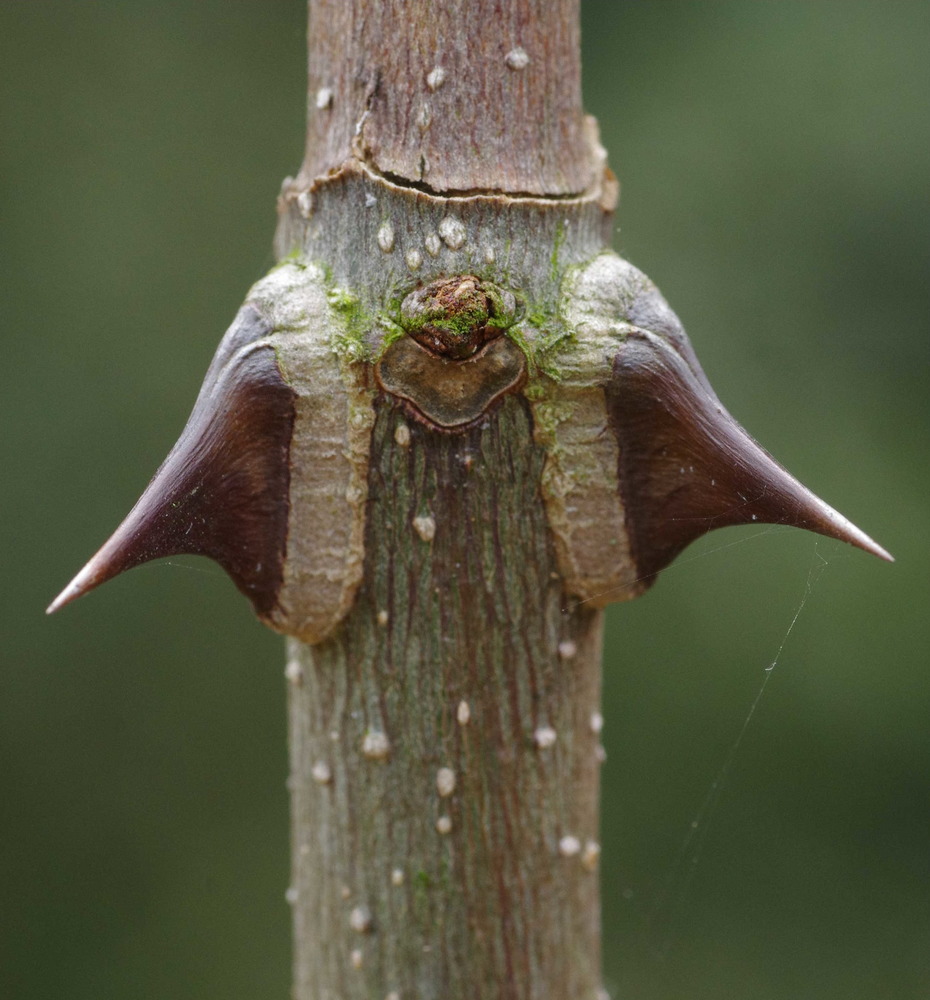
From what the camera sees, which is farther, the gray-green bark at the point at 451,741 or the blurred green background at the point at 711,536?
the blurred green background at the point at 711,536

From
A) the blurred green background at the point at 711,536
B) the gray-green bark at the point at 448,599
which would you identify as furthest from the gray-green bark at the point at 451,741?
the blurred green background at the point at 711,536

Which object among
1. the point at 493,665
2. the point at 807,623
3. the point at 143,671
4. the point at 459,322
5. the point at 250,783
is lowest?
the point at 250,783

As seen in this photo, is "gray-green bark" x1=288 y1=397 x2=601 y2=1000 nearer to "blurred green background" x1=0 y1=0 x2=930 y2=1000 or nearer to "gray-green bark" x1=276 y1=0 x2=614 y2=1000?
"gray-green bark" x1=276 y1=0 x2=614 y2=1000

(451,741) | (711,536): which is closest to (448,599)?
(451,741)

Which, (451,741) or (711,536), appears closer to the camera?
(451,741)

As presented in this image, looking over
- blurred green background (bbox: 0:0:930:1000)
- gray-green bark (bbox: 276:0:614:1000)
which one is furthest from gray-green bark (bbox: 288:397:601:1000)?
blurred green background (bbox: 0:0:930:1000)

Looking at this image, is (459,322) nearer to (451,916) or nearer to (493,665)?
(493,665)

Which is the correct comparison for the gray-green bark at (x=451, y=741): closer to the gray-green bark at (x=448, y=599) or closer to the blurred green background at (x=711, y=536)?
the gray-green bark at (x=448, y=599)

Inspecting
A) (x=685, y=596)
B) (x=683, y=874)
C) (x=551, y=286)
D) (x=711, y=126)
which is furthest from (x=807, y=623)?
(x=551, y=286)

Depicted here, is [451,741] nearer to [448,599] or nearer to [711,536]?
[448,599]

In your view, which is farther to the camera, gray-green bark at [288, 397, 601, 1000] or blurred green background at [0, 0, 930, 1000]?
blurred green background at [0, 0, 930, 1000]

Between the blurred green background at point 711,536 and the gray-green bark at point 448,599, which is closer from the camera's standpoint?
the gray-green bark at point 448,599
